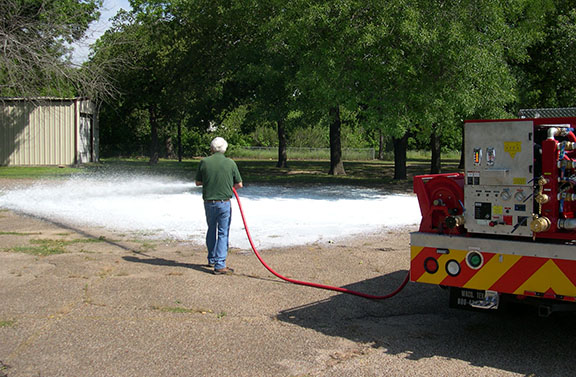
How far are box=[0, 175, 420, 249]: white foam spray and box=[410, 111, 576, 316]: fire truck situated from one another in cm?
517

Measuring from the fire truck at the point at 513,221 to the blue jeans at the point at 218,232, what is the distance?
3342mm

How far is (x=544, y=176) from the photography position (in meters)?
4.77

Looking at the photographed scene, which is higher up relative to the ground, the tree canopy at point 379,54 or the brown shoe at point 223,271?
the tree canopy at point 379,54

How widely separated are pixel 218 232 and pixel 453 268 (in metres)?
3.66

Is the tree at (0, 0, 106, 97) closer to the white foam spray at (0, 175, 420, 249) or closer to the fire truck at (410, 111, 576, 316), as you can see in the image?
the white foam spray at (0, 175, 420, 249)

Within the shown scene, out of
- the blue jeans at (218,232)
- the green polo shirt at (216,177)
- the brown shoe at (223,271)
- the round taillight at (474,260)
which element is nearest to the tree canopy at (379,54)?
the green polo shirt at (216,177)

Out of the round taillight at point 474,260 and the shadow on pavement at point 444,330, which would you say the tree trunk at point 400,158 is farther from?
the round taillight at point 474,260

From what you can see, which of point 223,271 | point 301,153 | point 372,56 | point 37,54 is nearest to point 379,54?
point 372,56

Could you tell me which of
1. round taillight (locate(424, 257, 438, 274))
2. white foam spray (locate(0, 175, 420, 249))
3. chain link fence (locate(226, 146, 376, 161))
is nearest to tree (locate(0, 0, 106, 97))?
white foam spray (locate(0, 175, 420, 249))

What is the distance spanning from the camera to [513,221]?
4.89 meters

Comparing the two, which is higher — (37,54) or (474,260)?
(37,54)

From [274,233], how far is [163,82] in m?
23.7

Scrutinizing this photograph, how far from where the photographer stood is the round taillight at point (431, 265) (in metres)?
5.35

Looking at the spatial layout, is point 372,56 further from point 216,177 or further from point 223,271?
point 223,271
